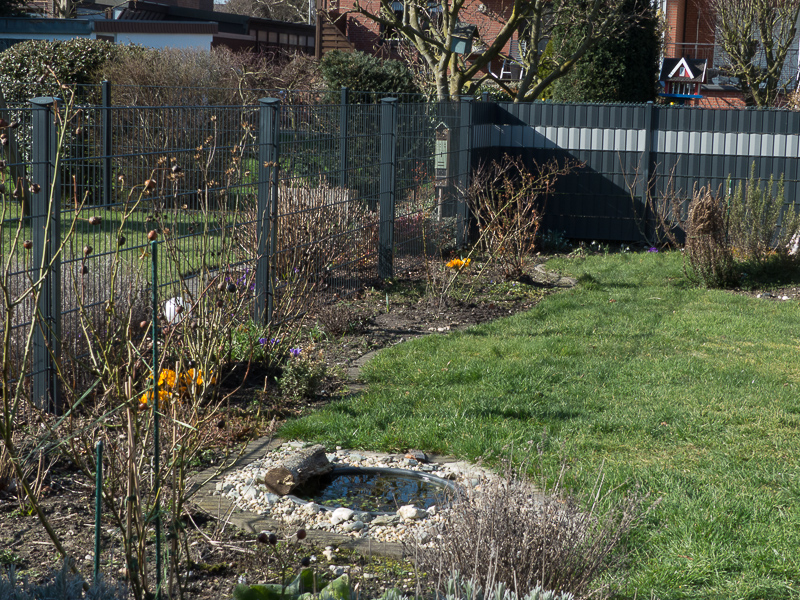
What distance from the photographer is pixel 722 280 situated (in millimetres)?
9797

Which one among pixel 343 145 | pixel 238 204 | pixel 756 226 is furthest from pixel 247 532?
pixel 756 226

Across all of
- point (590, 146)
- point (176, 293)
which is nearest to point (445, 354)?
point (176, 293)

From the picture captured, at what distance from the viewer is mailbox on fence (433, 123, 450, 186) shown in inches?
421

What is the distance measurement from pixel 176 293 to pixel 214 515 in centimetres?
256

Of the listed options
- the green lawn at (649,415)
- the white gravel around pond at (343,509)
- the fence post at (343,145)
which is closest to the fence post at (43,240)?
the white gravel around pond at (343,509)

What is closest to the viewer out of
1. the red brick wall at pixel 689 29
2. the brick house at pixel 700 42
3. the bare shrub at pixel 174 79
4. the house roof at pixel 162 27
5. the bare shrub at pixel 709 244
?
the bare shrub at pixel 709 244

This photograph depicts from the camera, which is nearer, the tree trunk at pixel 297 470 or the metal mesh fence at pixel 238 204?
the tree trunk at pixel 297 470

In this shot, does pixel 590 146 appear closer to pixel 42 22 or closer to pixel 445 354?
pixel 445 354

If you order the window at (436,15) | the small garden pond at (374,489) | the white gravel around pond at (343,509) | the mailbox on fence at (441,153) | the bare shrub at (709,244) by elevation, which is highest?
the window at (436,15)

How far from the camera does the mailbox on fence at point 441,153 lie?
1070cm

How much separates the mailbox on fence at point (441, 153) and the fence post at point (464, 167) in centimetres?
49

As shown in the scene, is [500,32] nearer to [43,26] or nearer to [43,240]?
[43,240]

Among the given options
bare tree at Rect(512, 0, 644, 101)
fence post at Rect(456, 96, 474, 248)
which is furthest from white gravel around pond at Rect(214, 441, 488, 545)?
bare tree at Rect(512, 0, 644, 101)

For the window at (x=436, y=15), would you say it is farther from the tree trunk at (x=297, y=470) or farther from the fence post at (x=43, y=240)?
the tree trunk at (x=297, y=470)
